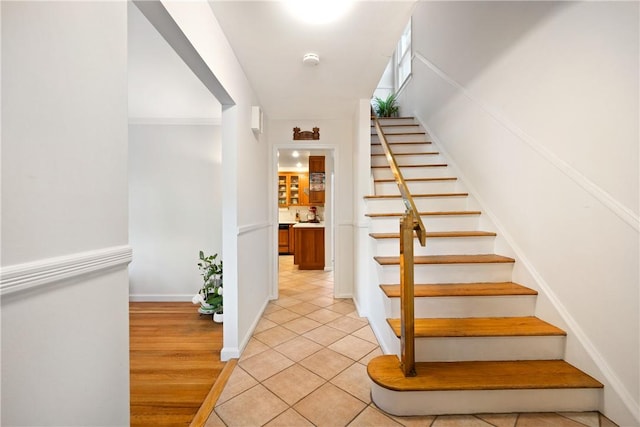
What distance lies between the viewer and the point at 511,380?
1395 millimetres

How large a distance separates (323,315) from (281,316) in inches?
17.5

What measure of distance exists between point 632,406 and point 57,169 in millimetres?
2386

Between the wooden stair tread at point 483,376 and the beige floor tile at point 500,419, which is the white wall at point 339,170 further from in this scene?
the beige floor tile at point 500,419

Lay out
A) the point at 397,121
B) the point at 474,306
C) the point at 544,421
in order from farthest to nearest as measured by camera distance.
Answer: the point at 397,121 → the point at 474,306 → the point at 544,421

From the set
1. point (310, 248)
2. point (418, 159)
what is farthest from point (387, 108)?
point (310, 248)

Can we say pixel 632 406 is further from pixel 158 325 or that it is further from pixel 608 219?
pixel 158 325

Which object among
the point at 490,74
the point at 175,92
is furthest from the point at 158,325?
the point at 490,74

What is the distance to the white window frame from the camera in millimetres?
4641

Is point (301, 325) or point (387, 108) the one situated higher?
point (387, 108)

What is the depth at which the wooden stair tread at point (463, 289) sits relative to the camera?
176 cm

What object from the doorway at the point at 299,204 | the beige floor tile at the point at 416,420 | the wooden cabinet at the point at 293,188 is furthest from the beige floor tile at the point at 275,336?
the wooden cabinet at the point at 293,188

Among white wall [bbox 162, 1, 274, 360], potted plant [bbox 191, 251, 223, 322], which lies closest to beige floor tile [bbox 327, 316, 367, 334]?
white wall [bbox 162, 1, 274, 360]

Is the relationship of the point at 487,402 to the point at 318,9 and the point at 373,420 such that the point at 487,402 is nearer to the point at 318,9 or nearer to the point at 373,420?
the point at 373,420

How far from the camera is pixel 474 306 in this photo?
1.78 m
